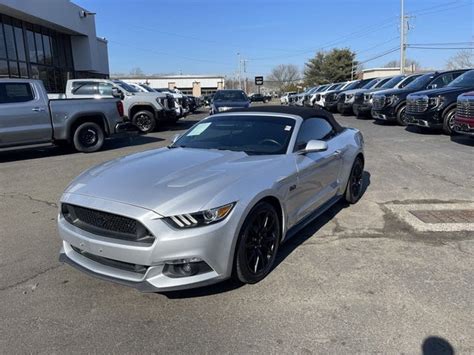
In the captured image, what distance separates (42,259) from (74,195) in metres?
1.20

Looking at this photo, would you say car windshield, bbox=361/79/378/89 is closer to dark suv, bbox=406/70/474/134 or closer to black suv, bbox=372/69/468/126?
black suv, bbox=372/69/468/126

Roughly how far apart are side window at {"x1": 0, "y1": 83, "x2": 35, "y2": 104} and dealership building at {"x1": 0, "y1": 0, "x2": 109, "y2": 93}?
12.3 metres

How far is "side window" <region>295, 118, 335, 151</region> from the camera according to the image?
4668 mm

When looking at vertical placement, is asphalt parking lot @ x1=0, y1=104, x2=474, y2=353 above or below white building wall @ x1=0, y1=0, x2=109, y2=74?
below

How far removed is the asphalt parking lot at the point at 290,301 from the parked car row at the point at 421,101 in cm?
650

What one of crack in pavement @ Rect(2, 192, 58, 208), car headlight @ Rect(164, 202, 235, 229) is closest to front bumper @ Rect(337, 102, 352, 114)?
crack in pavement @ Rect(2, 192, 58, 208)

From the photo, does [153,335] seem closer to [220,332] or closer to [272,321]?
[220,332]

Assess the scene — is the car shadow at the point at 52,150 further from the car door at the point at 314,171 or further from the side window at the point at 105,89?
the car door at the point at 314,171

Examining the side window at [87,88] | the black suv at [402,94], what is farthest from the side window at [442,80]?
the side window at [87,88]

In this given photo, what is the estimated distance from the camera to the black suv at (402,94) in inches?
611

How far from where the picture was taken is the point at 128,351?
2.84 metres

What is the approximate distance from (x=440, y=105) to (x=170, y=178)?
36.0 ft

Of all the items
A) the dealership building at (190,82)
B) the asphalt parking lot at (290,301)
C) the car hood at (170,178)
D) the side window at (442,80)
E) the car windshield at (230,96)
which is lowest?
the asphalt parking lot at (290,301)

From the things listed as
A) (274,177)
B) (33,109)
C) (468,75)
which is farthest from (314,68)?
Result: (274,177)
